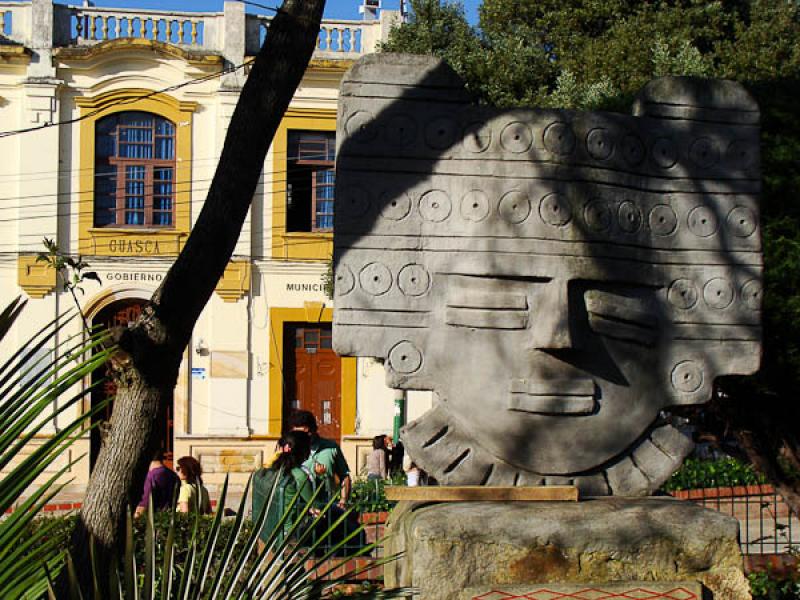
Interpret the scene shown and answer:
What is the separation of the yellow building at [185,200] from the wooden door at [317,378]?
0.02 m

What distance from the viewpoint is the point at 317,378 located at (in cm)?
1934

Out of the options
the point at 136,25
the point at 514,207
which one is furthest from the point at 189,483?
the point at 136,25

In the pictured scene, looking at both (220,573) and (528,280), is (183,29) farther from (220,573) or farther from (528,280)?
(220,573)

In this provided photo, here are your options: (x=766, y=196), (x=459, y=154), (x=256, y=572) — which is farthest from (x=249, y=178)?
(x=766, y=196)

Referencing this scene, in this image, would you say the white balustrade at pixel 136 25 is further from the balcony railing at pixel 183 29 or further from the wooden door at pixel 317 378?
the wooden door at pixel 317 378

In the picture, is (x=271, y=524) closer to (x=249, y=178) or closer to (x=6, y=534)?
(x=249, y=178)

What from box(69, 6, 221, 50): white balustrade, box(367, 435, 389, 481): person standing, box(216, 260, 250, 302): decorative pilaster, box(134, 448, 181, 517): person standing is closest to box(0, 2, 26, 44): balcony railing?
box(69, 6, 221, 50): white balustrade

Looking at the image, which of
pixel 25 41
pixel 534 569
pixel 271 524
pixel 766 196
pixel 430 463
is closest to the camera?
pixel 534 569

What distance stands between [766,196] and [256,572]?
385 centimetres

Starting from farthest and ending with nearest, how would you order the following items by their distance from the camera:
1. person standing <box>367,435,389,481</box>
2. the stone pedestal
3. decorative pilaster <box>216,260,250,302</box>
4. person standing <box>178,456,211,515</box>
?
decorative pilaster <box>216,260,250,302</box> → person standing <box>367,435,389,481</box> → person standing <box>178,456,211,515</box> → the stone pedestal

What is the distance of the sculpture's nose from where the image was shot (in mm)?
4383

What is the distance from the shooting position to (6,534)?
268cm

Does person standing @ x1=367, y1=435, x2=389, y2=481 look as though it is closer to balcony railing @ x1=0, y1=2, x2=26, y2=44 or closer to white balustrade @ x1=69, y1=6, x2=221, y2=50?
white balustrade @ x1=69, y1=6, x2=221, y2=50

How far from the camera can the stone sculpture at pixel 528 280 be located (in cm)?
442
